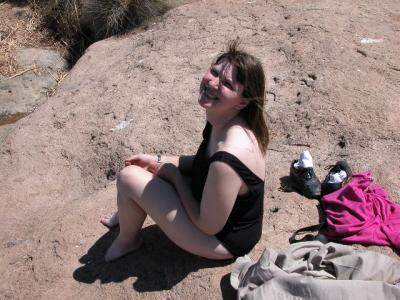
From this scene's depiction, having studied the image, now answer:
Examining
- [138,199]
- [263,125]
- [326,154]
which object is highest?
[263,125]

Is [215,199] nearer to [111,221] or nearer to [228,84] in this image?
[228,84]

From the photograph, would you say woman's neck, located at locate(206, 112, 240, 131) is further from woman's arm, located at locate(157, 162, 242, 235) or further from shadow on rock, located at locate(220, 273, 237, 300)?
shadow on rock, located at locate(220, 273, 237, 300)

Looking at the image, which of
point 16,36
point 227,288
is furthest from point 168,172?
point 16,36

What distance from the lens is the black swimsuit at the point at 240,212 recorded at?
2430mm

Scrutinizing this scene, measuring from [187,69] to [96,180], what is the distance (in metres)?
1.49

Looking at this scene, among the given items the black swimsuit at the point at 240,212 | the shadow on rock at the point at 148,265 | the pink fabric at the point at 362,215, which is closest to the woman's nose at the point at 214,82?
the black swimsuit at the point at 240,212

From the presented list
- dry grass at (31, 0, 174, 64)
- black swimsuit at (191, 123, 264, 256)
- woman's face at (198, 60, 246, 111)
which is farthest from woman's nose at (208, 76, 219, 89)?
dry grass at (31, 0, 174, 64)

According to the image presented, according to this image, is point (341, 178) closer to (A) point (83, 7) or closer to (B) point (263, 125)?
(B) point (263, 125)

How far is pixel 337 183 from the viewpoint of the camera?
3.05m

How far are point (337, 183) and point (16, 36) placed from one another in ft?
19.1

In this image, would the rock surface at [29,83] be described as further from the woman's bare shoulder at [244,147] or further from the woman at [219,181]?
the woman's bare shoulder at [244,147]

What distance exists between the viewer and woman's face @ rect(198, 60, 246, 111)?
91.4 inches

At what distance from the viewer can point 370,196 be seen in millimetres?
2939

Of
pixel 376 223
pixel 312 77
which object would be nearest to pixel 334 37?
pixel 312 77
